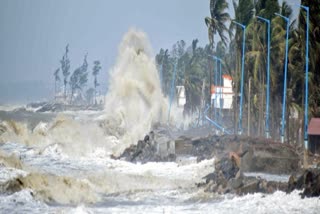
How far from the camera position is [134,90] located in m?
73.4

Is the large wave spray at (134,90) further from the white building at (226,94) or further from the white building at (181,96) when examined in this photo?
the white building at (181,96)

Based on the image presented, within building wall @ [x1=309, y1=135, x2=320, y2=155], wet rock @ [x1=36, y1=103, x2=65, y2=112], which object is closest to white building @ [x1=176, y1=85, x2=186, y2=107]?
wet rock @ [x1=36, y1=103, x2=65, y2=112]

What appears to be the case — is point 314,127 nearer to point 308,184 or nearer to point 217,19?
point 308,184

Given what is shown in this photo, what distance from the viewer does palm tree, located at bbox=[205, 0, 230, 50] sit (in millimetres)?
64625

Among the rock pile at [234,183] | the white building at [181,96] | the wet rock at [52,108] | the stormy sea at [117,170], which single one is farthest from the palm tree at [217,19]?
the wet rock at [52,108]

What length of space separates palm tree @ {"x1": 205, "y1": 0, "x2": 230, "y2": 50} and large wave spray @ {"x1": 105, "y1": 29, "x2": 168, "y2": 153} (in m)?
11.1

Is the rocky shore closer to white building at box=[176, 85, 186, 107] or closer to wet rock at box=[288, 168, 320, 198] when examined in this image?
wet rock at box=[288, 168, 320, 198]

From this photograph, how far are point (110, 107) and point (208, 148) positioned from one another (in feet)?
103

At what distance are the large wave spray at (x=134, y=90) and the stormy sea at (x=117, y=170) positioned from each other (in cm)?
11

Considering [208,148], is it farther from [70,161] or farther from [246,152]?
[246,152]

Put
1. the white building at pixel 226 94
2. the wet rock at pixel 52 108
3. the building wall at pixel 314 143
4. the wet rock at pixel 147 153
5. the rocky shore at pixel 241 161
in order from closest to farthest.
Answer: the rocky shore at pixel 241 161 → the building wall at pixel 314 143 → the wet rock at pixel 147 153 → the white building at pixel 226 94 → the wet rock at pixel 52 108

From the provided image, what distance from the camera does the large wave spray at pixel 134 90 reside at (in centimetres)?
7131

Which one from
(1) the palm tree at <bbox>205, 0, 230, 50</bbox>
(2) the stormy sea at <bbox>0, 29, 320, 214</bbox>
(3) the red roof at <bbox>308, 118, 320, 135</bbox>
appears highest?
(1) the palm tree at <bbox>205, 0, 230, 50</bbox>

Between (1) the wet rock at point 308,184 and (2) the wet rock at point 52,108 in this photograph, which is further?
(2) the wet rock at point 52,108
